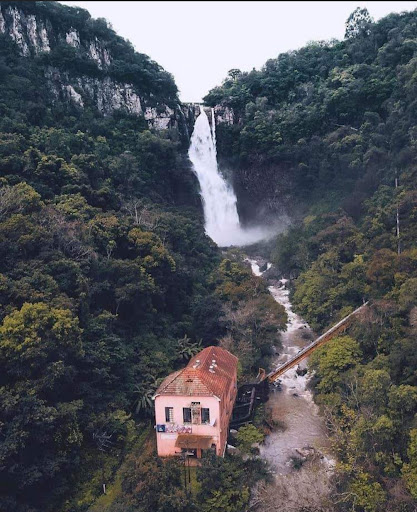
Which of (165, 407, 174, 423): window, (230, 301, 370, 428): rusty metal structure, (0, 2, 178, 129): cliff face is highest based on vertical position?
(0, 2, 178, 129): cliff face

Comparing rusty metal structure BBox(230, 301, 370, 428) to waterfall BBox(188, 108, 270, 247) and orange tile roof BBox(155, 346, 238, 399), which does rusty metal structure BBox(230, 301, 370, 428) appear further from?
waterfall BBox(188, 108, 270, 247)

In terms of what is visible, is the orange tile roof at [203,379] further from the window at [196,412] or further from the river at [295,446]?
the river at [295,446]

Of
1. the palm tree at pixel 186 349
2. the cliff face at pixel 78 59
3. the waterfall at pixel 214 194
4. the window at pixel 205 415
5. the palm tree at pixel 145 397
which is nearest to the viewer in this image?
the window at pixel 205 415

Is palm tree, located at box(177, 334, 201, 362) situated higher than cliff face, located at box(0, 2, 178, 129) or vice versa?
cliff face, located at box(0, 2, 178, 129)

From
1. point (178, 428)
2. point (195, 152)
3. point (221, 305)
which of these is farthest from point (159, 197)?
point (178, 428)

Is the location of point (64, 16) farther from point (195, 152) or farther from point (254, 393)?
point (254, 393)

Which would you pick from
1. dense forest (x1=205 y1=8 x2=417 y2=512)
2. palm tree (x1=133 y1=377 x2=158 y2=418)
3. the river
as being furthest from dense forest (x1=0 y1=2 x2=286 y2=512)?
dense forest (x1=205 y1=8 x2=417 y2=512)

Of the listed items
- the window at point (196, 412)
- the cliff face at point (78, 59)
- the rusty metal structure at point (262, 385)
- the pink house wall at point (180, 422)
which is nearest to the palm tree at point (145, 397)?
the pink house wall at point (180, 422)
